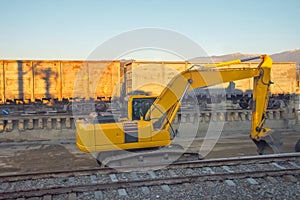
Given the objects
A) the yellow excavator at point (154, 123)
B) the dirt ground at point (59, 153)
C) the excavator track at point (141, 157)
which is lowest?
the dirt ground at point (59, 153)

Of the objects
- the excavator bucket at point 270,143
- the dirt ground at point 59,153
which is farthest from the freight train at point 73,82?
the excavator bucket at point 270,143

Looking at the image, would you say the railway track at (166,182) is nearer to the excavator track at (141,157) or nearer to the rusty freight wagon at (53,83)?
the excavator track at (141,157)

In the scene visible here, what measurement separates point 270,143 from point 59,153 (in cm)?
756

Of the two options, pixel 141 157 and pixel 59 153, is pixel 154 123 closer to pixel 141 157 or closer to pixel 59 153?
pixel 141 157

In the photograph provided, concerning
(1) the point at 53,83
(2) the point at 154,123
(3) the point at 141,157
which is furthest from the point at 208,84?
(1) the point at 53,83

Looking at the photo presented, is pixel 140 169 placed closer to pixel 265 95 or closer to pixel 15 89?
pixel 265 95

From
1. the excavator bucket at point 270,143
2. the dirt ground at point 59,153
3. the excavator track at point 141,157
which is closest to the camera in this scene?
the excavator track at point 141,157

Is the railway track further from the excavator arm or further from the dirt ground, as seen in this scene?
the dirt ground

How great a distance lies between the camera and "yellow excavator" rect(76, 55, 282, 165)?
27.7ft

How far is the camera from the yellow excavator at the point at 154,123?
8430mm

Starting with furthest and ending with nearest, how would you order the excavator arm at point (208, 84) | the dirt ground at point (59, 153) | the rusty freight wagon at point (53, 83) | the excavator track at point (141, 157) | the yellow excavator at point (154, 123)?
the rusty freight wagon at point (53, 83), the dirt ground at point (59, 153), the excavator arm at point (208, 84), the excavator track at point (141, 157), the yellow excavator at point (154, 123)

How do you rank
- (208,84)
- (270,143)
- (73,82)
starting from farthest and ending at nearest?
1. (73,82)
2. (270,143)
3. (208,84)

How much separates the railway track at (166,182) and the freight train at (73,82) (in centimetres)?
1068

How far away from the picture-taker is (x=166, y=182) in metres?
7.43
